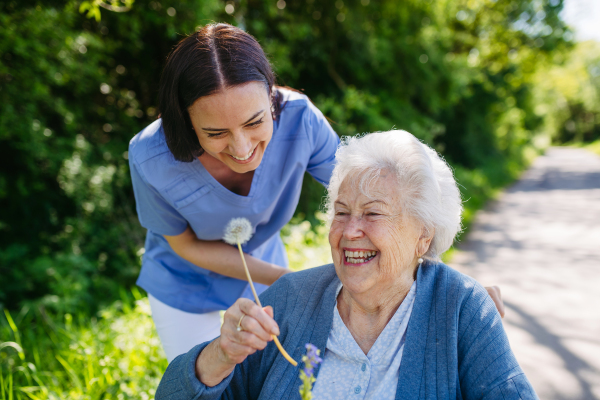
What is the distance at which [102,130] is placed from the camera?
5.32m

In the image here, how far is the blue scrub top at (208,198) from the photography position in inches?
70.6

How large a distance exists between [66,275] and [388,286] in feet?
11.8

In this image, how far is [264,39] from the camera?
5.74 meters

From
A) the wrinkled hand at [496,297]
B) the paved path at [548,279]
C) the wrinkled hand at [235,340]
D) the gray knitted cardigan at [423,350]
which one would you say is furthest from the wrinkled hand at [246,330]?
the paved path at [548,279]

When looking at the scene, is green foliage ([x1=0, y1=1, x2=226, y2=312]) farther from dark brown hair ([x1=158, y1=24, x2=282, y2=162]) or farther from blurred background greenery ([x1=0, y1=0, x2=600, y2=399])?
dark brown hair ([x1=158, y1=24, x2=282, y2=162])

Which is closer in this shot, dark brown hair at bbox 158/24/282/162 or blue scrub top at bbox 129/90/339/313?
dark brown hair at bbox 158/24/282/162

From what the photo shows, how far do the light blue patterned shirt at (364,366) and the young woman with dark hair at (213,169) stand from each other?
48 centimetres

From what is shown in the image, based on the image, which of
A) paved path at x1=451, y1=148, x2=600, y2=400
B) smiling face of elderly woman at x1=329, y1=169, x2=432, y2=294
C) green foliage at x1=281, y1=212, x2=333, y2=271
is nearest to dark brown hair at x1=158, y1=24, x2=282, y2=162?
smiling face of elderly woman at x1=329, y1=169, x2=432, y2=294

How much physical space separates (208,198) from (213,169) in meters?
0.13

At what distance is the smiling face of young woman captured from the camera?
4.93 ft

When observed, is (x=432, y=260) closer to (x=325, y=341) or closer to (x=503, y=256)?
(x=325, y=341)

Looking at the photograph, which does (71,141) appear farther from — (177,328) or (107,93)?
(177,328)

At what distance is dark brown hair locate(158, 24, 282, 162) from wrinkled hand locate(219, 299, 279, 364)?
72 centimetres

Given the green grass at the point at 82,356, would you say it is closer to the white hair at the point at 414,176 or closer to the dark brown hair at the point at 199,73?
the dark brown hair at the point at 199,73
